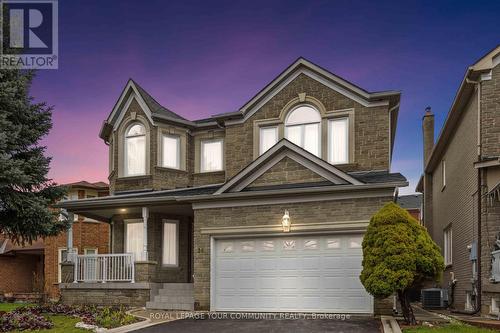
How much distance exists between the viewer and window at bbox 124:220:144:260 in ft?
65.2

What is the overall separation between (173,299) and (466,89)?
1106 cm

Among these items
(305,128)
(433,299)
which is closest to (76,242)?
(305,128)

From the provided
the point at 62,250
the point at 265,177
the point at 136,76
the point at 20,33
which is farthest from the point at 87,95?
the point at 265,177

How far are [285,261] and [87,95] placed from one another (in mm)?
12330

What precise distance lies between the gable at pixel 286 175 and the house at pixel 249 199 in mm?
31

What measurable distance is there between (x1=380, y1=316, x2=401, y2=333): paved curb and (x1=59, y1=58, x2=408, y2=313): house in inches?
48.0

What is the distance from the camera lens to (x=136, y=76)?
21.4 m

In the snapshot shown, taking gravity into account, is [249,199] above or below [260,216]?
above

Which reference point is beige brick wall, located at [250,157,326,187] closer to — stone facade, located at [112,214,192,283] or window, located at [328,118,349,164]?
window, located at [328,118,349,164]

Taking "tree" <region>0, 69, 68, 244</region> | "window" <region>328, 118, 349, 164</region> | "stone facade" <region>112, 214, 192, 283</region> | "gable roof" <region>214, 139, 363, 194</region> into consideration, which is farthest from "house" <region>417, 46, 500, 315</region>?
"tree" <region>0, 69, 68, 244</region>

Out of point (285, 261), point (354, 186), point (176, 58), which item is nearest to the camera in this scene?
point (354, 186)

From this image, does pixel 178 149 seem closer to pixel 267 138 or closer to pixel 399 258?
pixel 267 138

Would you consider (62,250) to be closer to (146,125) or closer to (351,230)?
(146,125)

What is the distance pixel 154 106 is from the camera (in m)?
20.7
